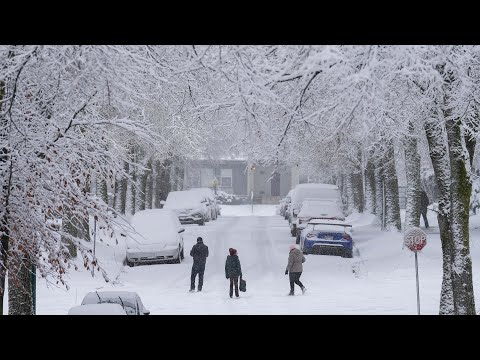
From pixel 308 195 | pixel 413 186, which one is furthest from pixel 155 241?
pixel 308 195

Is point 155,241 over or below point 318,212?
below

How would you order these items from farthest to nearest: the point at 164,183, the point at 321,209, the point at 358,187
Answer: the point at 164,183 → the point at 358,187 → the point at 321,209

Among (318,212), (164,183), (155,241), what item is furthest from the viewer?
(164,183)

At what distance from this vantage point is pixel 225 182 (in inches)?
3305

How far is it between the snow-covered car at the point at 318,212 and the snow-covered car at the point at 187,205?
26.3 ft

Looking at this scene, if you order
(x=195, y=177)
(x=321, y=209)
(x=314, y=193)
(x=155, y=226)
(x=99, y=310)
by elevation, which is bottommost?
(x=99, y=310)

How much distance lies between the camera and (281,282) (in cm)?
2194

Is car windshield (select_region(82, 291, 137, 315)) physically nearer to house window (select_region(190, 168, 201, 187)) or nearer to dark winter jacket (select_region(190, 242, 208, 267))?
dark winter jacket (select_region(190, 242, 208, 267))

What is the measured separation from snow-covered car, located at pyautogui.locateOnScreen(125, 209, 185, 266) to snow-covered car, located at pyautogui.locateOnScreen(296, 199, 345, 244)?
610cm

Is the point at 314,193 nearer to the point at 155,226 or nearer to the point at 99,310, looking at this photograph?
the point at 155,226

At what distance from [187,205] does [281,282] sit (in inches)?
611

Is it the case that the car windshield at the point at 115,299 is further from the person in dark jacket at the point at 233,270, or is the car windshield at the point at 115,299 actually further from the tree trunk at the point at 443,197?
the person in dark jacket at the point at 233,270

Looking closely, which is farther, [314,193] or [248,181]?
[248,181]
